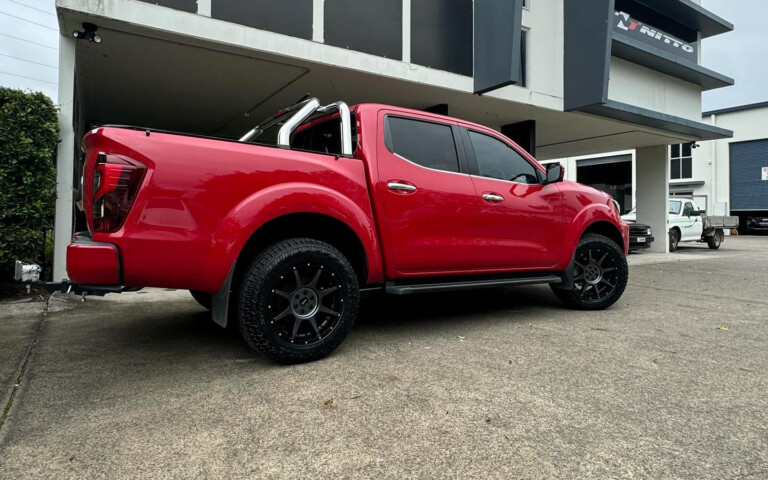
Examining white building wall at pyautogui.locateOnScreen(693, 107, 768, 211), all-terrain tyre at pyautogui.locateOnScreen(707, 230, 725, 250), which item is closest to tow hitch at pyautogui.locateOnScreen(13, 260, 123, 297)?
all-terrain tyre at pyautogui.locateOnScreen(707, 230, 725, 250)

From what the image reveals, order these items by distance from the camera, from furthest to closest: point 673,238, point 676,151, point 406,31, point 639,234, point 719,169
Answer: point 676,151 < point 719,169 < point 673,238 < point 639,234 < point 406,31

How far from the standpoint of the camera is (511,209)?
4141 mm

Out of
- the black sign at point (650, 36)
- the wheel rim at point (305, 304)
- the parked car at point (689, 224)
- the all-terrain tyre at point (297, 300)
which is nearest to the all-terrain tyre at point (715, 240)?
the parked car at point (689, 224)

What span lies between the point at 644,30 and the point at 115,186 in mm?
15057

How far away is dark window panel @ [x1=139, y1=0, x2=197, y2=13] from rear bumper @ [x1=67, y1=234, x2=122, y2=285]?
4.52 metres

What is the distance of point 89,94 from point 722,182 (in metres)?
34.7

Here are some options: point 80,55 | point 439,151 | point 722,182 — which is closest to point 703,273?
point 439,151

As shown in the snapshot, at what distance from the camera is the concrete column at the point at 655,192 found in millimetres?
14469

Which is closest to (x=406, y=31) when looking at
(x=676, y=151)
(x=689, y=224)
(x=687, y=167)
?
(x=689, y=224)

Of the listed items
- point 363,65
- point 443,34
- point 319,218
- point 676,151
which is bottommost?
point 319,218

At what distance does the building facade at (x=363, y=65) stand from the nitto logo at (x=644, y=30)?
0.18 ft

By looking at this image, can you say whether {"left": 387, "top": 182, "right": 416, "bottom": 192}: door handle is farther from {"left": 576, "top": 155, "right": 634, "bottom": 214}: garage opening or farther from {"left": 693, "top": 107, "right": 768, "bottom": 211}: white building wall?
{"left": 693, "top": 107, "right": 768, "bottom": 211}: white building wall

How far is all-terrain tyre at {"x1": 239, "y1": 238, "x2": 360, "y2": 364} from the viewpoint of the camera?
283 cm

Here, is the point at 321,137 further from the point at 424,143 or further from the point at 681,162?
the point at 681,162
